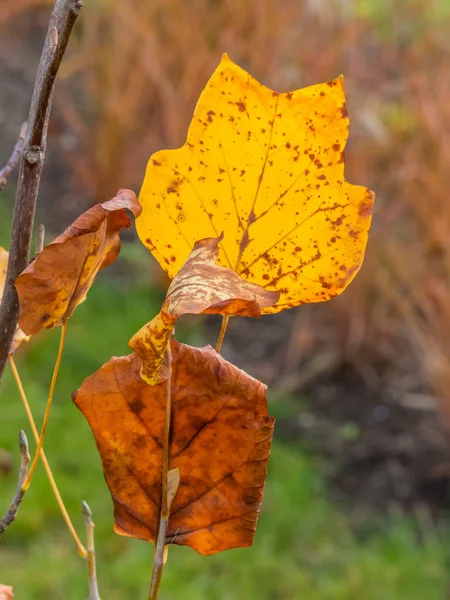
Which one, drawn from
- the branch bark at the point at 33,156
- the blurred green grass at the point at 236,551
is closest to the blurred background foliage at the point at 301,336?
the blurred green grass at the point at 236,551

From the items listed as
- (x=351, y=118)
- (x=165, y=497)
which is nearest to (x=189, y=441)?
(x=165, y=497)

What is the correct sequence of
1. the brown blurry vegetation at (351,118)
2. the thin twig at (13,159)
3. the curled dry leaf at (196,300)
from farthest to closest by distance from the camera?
the brown blurry vegetation at (351,118)
the thin twig at (13,159)
the curled dry leaf at (196,300)

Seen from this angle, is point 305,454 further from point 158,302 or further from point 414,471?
point 158,302

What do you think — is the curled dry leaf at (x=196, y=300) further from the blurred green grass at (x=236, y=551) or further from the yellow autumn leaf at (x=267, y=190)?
the blurred green grass at (x=236, y=551)

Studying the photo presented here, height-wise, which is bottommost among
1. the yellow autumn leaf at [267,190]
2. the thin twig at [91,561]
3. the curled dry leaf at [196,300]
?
the thin twig at [91,561]

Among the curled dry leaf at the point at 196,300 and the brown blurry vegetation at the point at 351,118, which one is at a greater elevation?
the brown blurry vegetation at the point at 351,118

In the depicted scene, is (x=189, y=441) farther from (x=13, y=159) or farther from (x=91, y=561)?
(x=13, y=159)

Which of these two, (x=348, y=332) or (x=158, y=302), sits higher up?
(x=158, y=302)

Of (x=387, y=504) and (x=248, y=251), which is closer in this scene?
(x=248, y=251)

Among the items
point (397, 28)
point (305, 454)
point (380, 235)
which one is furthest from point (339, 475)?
point (397, 28)
